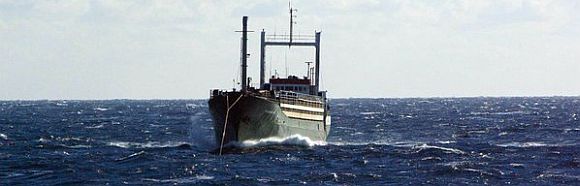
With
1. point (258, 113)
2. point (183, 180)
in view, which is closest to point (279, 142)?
point (258, 113)

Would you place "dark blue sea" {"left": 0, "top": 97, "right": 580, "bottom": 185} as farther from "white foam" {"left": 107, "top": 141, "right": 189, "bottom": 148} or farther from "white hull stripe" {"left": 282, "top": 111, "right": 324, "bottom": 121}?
"white hull stripe" {"left": 282, "top": 111, "right": 324, "bottom": 121}

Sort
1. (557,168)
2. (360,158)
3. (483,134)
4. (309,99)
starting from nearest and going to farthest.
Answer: (557,168) → (360,158) → (309,99) → (483,134)

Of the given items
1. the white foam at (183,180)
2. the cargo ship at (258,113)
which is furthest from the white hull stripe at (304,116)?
the white foam at (183,180)

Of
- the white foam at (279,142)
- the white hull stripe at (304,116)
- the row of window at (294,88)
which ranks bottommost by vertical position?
the white foam at (279,142)

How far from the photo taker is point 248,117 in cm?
7862

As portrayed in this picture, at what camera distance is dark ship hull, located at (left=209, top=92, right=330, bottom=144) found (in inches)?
3081

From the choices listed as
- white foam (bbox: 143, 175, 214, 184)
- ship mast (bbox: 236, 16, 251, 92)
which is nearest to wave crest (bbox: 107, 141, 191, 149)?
ship mast (bbox: 236, 16, 251, 92)

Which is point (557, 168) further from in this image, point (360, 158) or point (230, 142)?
point (230, 142)

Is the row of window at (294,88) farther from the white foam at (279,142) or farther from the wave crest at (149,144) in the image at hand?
the wave crest at (149,144)

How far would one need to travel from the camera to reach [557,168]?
215 ft

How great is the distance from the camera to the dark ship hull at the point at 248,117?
78.2 meters

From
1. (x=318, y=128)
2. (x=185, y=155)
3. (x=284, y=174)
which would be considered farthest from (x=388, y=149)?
(x=284, y=174)

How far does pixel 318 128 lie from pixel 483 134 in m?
30.4

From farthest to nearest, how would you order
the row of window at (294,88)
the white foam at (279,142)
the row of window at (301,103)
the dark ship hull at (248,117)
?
the row of window at (294,88) → the row of window at (301,103) → the white foam at (279,142) → the dark ship hull at (248,117)
